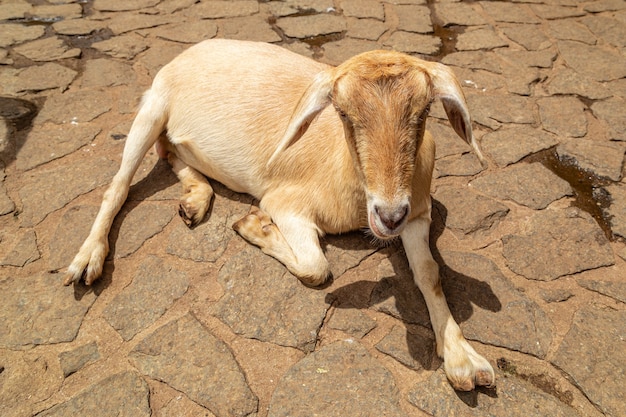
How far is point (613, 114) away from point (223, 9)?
466cm

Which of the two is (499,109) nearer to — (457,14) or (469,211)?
(469,211)

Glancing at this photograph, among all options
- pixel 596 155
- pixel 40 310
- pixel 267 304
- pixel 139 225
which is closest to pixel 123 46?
pixel 139 225

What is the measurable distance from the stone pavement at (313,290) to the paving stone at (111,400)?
10 mm

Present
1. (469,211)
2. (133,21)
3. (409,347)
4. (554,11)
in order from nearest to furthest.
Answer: (409,347) → (469,211) → (133,21) → (554,11)

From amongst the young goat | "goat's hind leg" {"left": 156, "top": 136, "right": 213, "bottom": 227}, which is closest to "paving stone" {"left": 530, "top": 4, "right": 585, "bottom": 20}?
the young goat

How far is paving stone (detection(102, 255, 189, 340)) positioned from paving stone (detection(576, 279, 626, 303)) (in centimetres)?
250

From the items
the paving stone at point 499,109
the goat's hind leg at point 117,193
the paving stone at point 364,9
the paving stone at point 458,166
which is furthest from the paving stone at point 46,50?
the paving stone at point 499,109

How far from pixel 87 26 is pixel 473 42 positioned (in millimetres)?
4582

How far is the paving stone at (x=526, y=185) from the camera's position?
3.73 m

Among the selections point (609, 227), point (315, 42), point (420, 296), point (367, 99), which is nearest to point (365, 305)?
point (420, 296)

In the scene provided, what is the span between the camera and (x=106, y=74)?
5086 millimetres

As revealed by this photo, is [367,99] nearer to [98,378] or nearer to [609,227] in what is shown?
[98,378]

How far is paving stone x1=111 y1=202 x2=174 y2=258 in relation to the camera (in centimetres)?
335

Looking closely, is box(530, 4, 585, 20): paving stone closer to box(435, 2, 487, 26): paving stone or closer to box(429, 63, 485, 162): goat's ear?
box(435, 2, 487, 26): paving stone
